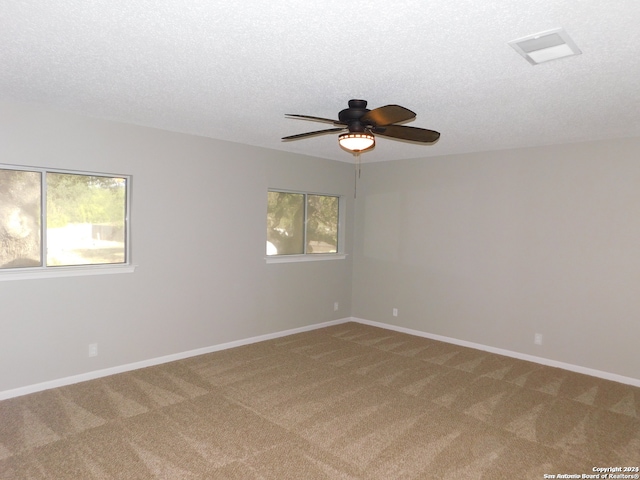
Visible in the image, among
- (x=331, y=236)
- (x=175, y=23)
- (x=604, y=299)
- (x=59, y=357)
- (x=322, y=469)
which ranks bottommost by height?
(x=322, y=469)

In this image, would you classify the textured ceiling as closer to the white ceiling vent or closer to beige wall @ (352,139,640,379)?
the white ceiling vent

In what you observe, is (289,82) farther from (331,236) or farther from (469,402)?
(331,236)

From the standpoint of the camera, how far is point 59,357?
3713 mm

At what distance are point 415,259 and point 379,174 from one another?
1.37m

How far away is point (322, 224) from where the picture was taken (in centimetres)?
620

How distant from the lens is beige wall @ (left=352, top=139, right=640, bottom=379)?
424 cm

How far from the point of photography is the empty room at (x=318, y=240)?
2.25 meters

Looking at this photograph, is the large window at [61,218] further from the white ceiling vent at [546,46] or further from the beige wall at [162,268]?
the white ceiling vent at [546,46]

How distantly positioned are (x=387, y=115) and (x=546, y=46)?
2.95 ft

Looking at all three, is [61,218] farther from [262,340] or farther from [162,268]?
[262,340]

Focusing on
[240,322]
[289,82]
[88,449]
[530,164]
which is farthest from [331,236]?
[88,449]

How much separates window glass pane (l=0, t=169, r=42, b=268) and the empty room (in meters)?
0.02

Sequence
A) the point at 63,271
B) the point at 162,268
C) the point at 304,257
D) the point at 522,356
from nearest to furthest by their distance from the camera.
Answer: the point at 63,271, the point at 162,268, the point at 522,356, the point at 304,257

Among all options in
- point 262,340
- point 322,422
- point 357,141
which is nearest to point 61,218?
point 262,340
